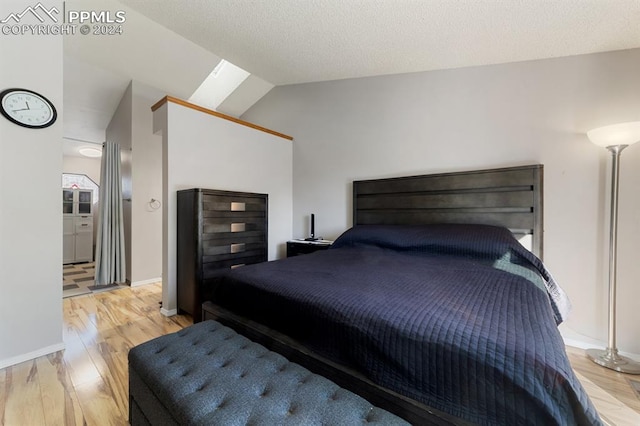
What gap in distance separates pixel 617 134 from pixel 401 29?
160 centimetres

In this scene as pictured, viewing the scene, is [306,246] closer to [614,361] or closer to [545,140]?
[545,140]

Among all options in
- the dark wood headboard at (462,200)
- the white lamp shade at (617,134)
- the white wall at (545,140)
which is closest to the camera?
the white lamp shade at (617,134)

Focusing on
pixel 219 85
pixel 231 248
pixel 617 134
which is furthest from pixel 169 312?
pixel 617 134

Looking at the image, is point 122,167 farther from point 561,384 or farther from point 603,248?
point 603,248

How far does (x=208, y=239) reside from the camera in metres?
2.42

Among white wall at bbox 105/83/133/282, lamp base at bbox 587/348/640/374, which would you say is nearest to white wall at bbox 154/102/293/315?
white wall at bbox 105/83/133/282

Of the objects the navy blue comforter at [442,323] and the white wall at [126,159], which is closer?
the navy blue comforter at [442,323]

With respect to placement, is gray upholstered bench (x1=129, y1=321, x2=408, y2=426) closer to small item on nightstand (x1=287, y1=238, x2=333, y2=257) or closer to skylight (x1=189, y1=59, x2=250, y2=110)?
small item on nightstand (x1=287, y1=238, x2=333, y2=257)

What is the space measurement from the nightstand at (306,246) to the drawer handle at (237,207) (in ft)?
2.57

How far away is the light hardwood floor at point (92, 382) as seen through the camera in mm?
1305

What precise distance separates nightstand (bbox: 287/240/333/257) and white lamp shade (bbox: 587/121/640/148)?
230cm

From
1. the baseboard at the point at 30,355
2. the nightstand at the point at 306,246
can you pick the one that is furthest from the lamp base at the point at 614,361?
the baseboard at the point at 30,355

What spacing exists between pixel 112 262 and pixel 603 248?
502 cm

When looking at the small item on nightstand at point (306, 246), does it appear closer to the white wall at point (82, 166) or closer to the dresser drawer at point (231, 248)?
the dresser drawer at point (231, 248)
